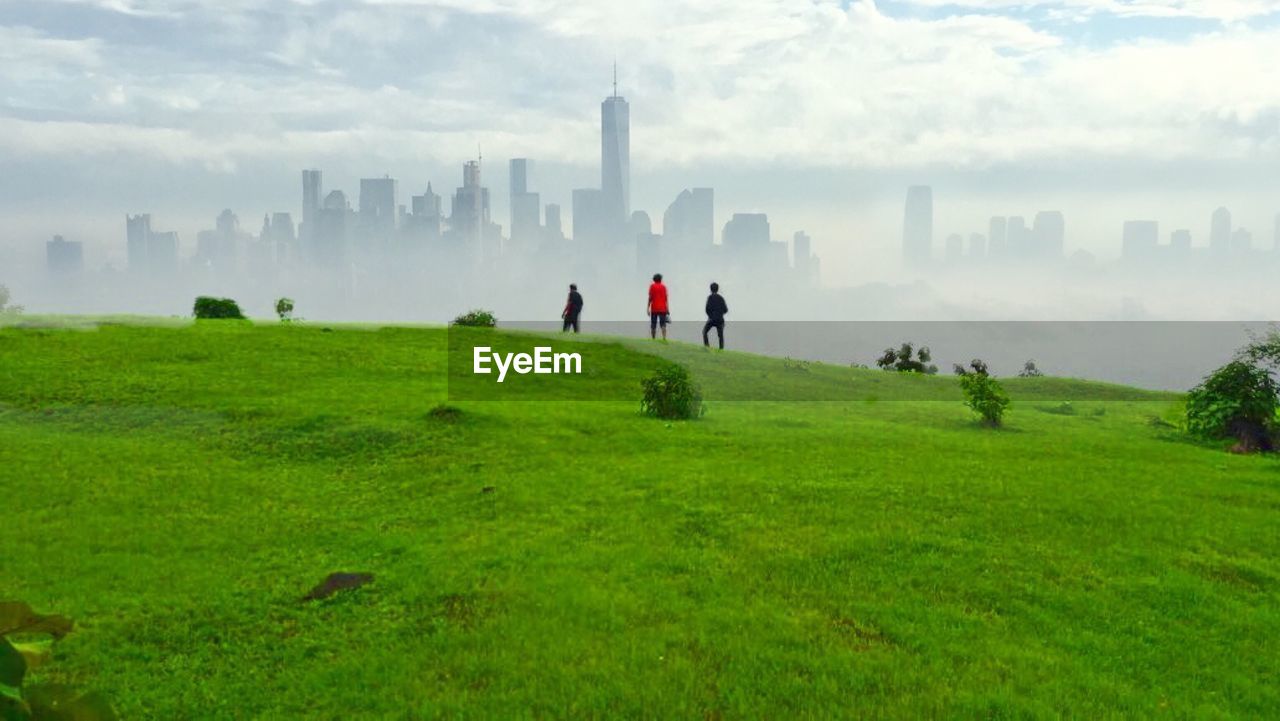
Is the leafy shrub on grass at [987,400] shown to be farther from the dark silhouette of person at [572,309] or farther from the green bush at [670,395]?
the dark silhouette of person at [572,309]

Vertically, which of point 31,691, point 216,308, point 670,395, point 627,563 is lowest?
point 627,563

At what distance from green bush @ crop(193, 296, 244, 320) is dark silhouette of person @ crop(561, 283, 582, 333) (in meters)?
15.0

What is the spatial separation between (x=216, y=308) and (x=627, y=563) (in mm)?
36241

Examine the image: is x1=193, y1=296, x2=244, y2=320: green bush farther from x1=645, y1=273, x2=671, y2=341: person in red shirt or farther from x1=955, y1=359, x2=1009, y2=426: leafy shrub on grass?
x1=955, y1=359, x2=1009, y2=426: leafy shrub on grass

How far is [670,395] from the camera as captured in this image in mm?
22062

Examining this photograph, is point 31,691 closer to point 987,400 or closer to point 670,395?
point 670,395

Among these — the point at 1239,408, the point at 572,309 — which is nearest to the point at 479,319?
the point at 572,309

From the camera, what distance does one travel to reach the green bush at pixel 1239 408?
2208cm

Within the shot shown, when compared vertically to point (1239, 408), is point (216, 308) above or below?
above

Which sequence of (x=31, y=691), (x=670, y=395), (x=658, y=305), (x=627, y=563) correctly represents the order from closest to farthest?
1. (x=31, y=691)
2. (x=627, y=563)
3. (x=670, y=395)
4. (x=658, y=305)

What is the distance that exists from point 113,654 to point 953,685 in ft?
27.9

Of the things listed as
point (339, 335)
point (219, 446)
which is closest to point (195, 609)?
point (219, 446)

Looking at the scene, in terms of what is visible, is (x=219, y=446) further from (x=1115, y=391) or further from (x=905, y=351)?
(x=905, y=351)

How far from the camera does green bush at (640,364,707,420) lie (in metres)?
22.1
